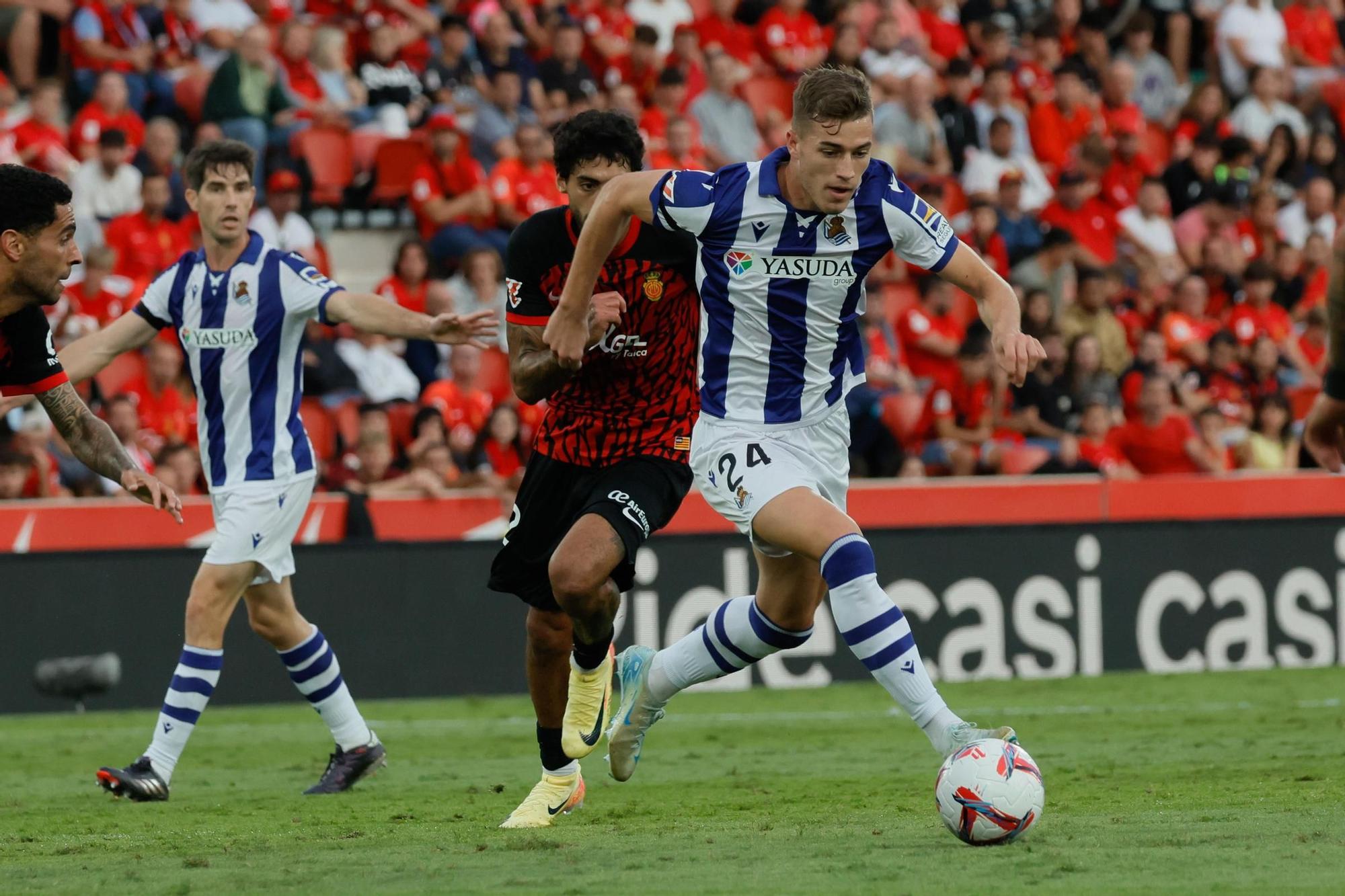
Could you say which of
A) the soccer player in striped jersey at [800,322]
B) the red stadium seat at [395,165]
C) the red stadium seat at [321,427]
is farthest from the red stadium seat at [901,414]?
the soccer player in striped jersey at [800,322]

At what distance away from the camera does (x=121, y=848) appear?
6.09 meters

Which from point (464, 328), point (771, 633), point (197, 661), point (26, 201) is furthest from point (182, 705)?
point (771, 633)

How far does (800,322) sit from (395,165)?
9.75 m

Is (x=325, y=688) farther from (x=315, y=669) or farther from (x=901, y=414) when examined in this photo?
(x=901, y=414)

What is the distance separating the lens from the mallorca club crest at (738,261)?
6305 millimetres

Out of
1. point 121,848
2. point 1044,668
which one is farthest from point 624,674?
point 1044,668

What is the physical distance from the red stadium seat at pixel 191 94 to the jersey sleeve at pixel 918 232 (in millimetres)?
10145

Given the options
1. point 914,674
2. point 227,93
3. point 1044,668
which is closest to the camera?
point 914,674

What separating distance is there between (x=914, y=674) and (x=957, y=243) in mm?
1466

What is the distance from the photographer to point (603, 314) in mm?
6375

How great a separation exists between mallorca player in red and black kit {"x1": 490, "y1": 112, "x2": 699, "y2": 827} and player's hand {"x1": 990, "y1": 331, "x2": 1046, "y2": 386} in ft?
5.18

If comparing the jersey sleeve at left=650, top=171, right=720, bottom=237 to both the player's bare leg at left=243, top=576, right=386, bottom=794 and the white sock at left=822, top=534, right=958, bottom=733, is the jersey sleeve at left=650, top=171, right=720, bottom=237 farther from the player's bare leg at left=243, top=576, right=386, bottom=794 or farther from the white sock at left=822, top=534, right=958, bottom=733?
the player's bare leg at left=243, top=576, right=386, bottom=794

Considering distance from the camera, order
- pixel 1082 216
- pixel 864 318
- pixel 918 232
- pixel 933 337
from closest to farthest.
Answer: pixel 918 232
pixel 864 318
pixel 933 337
pixel 1082 216

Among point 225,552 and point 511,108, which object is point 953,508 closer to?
point 511,108
